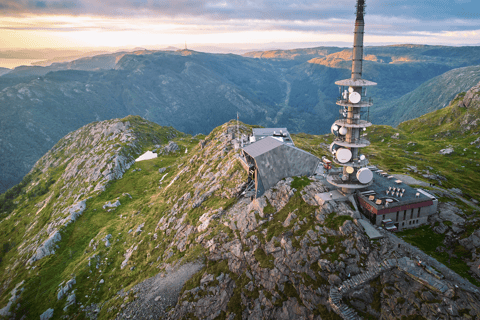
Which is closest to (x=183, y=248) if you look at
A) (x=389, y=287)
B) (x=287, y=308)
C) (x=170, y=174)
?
(x=287, y=308)

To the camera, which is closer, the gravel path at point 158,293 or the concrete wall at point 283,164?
the gravel path at point 158,293

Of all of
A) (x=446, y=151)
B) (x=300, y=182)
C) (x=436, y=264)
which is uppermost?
(x=300, y=182)

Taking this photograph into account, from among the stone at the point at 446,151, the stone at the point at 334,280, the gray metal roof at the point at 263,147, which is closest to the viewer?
the stone at the point at 334,280

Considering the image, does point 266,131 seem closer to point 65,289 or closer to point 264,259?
point 264,259

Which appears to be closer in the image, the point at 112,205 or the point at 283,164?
the point at 283,164

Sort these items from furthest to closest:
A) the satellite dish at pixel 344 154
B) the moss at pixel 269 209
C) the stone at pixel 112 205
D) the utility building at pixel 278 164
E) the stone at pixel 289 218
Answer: the stone at pixel 112 205, the utility building at pixel 278 164, the moss at pixel 269 209, the satellite dish at pixel 344 154, the stone at pixel 289 218

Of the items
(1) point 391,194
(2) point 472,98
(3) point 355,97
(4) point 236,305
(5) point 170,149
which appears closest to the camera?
(4) point 236,305

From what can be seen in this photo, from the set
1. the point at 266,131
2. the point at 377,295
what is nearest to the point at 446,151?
the point at 266,131

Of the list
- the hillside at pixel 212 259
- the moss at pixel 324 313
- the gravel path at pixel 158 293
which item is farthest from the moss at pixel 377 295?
the gravel path at pixel 158 293

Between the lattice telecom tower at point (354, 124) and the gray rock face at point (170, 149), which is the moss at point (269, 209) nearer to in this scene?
the lattice telecom tower at point (354, 124)
